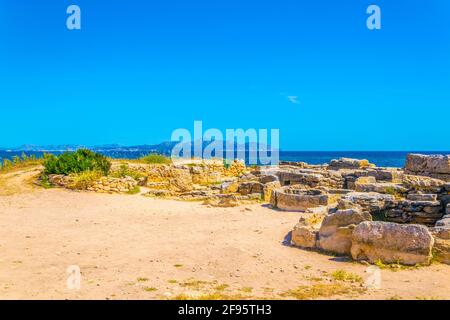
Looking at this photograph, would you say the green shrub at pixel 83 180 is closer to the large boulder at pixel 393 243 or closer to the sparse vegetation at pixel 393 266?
the large boulder at pixel 393 243

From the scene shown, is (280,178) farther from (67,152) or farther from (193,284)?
(193,284)

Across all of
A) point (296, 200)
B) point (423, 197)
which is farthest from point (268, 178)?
point (423, 197)

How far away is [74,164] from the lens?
16531 millimetres

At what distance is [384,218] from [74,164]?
11700 mm

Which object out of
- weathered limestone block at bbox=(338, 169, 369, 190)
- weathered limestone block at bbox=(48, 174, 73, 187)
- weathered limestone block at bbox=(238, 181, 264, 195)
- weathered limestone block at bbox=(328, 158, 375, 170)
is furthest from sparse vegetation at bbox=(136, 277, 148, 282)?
weathered limestone block at bbox=(328, 158, 375, 170)

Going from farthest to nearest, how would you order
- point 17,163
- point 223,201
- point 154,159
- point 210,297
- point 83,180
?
point 154,159
point 17,163
point 83,180
point 223,201
point 210,297

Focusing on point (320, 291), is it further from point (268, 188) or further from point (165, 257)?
point (268, 188)

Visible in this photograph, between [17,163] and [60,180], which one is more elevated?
[17,163]

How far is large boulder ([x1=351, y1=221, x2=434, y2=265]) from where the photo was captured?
6.93 meters

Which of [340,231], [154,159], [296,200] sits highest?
[154,159]

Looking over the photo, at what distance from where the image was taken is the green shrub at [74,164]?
1638 centimetres

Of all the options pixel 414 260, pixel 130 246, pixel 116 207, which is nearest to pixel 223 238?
pixel 130 246

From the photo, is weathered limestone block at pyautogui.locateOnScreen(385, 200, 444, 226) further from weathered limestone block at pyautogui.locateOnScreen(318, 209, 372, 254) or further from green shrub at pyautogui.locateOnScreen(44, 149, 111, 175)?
green shrub at pyautogui.locateOnScreen(44, 149, 111, 175)
